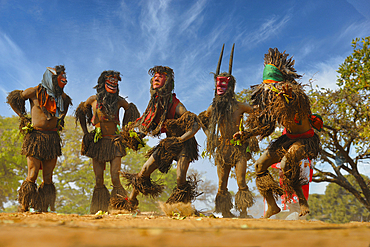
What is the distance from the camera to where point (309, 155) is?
134 inches

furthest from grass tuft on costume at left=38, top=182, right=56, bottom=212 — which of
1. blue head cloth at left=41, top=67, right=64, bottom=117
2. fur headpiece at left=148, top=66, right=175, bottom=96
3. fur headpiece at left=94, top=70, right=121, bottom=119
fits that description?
fur headpiece at left=148, top=66, right=175, bottom=96

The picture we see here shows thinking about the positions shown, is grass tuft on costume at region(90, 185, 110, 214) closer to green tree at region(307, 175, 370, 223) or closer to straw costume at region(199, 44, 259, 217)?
straw costume at region(199, 44, 259, 217)

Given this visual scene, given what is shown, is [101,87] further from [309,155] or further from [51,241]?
[51,241]

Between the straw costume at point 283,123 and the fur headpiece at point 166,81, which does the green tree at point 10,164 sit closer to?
the fur headpiece at point 166,81

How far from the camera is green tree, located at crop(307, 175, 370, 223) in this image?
1833 cm

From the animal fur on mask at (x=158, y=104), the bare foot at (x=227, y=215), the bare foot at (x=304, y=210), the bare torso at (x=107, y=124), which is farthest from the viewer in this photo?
the bare torso at (x=107, y=124)

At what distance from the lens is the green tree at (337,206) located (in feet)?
60.1

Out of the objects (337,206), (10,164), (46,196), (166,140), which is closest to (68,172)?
(10,164)

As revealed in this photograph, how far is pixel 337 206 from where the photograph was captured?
18969 mm

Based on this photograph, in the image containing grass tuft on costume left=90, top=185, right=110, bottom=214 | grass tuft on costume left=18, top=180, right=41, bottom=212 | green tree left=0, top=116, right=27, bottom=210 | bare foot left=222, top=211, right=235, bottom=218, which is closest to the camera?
bare foot left=222, top=211, right=235, bottom=218

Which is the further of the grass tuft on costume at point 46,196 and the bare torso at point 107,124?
the bare torso at point 107,124

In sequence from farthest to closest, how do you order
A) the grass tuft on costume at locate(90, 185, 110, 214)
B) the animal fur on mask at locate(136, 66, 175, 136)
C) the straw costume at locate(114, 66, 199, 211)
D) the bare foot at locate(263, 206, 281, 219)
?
the grass tuft on costume at locate(90, 185, 110, 214), the animal fur on mask at locate(136, 66, 175, 136), the straw costume at locate(114, 66, 199, 211), the bare foot at locate(263, 206, 281, 219)

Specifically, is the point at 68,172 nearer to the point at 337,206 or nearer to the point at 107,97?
the point at 107,97

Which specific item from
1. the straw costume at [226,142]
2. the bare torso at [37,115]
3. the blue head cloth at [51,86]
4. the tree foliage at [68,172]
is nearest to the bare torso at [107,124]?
the blue head cloth at [51,86]
